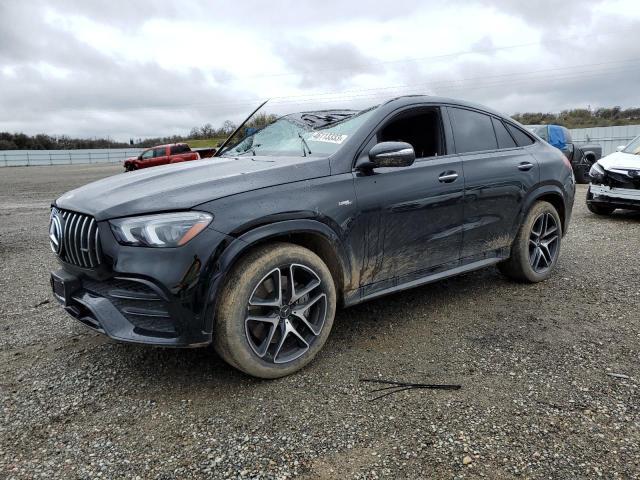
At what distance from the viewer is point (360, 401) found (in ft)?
8.86

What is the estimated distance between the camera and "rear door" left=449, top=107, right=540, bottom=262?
3.93 m

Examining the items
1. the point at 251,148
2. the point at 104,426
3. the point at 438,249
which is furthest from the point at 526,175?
the point at 104,426

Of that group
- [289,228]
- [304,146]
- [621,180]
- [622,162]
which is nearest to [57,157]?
[622,162]

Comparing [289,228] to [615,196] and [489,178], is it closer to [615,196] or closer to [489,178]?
[489,178]

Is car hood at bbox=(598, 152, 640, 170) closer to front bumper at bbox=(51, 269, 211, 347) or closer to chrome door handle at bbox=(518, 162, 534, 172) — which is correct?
chrome door handle at bbox=(518, 162, 534, 172)

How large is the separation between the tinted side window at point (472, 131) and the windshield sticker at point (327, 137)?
1.12m

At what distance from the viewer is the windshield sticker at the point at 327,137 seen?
→ 132 inches

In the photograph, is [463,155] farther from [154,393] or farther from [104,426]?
[104,426]

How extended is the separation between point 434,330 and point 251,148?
2.07m

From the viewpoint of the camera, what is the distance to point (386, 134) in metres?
3.65

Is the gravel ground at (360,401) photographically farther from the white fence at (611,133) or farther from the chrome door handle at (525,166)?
the white fence at (611,133)

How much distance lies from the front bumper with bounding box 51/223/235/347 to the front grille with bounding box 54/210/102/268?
60mm

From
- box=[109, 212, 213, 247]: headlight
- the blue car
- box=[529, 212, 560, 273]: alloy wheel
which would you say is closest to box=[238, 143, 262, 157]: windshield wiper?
box=[109, 212, 213, 247]: headlight

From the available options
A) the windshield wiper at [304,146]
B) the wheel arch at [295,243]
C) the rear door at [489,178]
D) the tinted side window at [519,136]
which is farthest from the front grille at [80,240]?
the tinted side window at [519,136]
